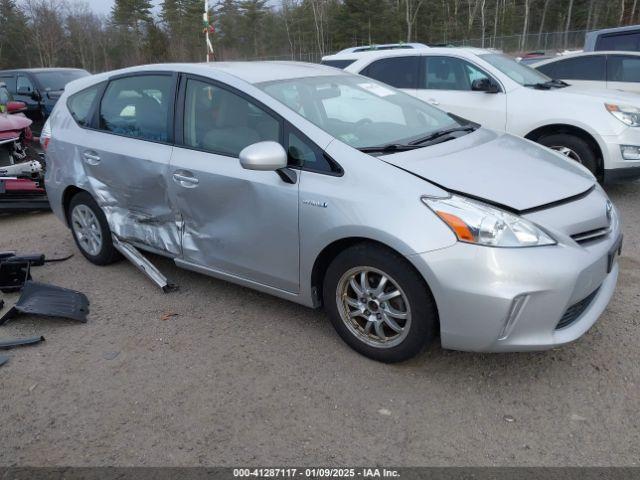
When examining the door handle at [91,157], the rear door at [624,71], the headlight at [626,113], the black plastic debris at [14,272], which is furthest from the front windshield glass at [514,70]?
the black plastic debris at [14,272]

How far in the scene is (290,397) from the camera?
9.70 ft

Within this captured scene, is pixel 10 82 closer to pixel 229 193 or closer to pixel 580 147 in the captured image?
pixel 229 193

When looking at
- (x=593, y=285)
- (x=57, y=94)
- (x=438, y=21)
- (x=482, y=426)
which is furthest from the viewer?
(x=438, y=21)

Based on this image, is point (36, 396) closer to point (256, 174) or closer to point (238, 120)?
point (256, 174)

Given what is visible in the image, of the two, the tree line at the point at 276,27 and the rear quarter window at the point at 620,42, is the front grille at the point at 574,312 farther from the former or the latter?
the tree line at the point at 276,27

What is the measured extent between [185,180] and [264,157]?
2.88 feet

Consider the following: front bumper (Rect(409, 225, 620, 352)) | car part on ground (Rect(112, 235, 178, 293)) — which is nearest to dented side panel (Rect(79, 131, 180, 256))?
Answer: car part on ground (Rect(112, 235, 178, 293))

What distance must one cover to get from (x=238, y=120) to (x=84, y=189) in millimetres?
1785

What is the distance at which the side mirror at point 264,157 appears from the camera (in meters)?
3.14

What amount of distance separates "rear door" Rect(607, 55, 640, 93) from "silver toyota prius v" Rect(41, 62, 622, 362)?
5870 millimetres

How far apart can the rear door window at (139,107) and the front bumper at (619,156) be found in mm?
4535

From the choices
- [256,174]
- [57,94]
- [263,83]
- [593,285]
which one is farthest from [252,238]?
[57,94]

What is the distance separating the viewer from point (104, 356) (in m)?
3.44

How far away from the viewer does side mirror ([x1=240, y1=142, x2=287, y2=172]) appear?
314cm
